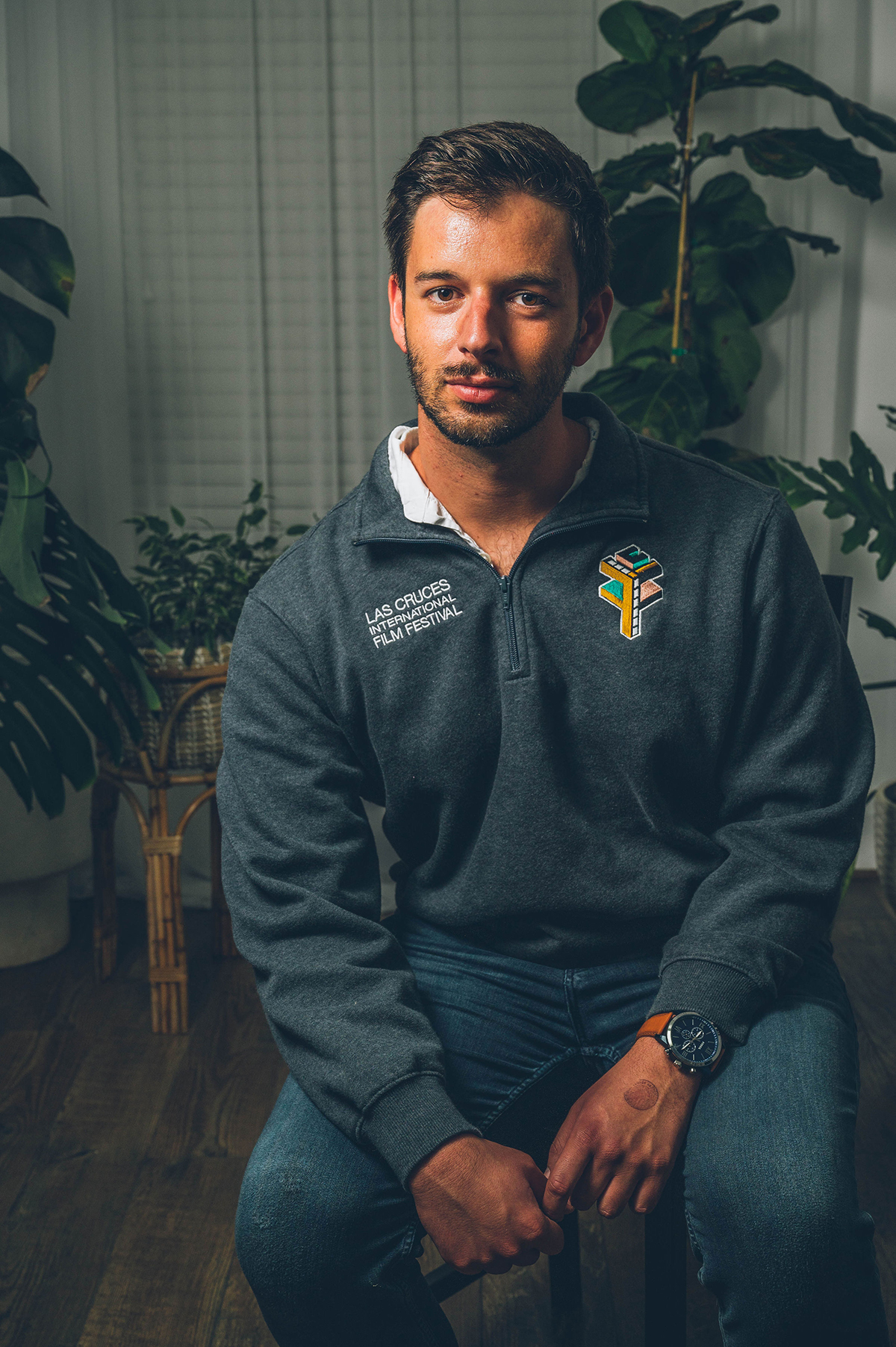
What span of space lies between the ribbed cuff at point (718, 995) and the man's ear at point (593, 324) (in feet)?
2.07

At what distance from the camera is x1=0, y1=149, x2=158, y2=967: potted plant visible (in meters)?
1.65

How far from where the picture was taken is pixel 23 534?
1595 millimetres

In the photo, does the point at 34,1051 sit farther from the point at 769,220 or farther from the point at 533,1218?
the point at 769,220

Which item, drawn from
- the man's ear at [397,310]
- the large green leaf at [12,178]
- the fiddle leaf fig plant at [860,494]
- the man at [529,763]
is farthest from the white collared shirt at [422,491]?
the large green leaf at [12,178]

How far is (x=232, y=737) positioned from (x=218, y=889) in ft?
3.99

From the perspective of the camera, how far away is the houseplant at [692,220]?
6.71 ft

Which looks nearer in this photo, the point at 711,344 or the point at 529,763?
the point at 529,763

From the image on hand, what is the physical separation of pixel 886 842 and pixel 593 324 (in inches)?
50.7

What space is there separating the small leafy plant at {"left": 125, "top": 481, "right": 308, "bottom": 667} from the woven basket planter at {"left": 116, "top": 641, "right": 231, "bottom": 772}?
2cm

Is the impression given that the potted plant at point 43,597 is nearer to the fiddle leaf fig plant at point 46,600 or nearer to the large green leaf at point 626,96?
the fiddle leaf fig plant at point 46,600

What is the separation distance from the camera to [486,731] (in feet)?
3.76

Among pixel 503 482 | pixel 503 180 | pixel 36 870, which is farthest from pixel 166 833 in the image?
pixel 503 180

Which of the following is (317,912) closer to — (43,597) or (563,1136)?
(563,1136)

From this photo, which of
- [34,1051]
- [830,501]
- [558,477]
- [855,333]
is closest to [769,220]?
[855,333]
